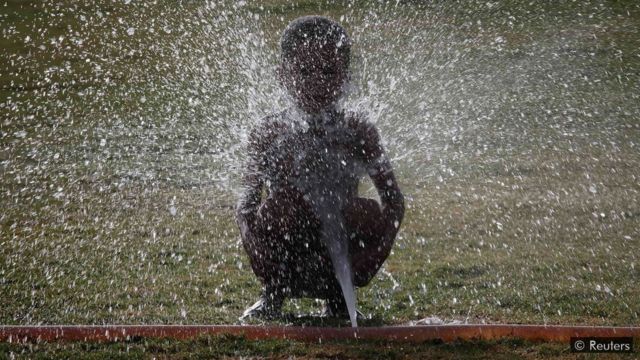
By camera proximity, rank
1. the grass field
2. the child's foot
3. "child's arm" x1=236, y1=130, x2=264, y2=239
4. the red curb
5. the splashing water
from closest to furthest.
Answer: the red curb
the splashing water
"child's arm" x1=236, y1=130, x2=264, y2=239
the child's foot
the grass field

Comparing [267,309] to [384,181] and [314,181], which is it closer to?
[314,181]

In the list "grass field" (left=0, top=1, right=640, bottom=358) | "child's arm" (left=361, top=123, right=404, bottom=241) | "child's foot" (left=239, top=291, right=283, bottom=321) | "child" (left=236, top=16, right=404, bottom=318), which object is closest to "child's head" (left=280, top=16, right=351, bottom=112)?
"child" (left=236, top=16, right=404, bottom=318)

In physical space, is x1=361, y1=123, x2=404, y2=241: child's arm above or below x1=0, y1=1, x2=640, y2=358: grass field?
above

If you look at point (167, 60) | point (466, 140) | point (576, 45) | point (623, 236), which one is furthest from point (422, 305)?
point (167, 60)

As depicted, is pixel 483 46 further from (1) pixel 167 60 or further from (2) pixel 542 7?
(1) pixel 167 60

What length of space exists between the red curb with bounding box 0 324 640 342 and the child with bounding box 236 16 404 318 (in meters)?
0.32

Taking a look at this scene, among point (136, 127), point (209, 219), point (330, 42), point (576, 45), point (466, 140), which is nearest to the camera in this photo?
point (330, 42)

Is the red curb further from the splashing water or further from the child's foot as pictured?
the child's foot

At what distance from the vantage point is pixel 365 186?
629cm

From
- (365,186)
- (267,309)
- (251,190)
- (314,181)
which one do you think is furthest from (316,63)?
(365,186)

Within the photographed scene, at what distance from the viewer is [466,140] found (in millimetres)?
10117

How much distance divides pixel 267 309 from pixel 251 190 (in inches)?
22.6

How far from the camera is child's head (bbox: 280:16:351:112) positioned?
4.04 metres

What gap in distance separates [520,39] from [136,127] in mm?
7440
